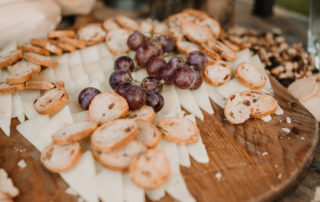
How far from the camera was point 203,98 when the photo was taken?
4.97 ft

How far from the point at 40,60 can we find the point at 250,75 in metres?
1.21

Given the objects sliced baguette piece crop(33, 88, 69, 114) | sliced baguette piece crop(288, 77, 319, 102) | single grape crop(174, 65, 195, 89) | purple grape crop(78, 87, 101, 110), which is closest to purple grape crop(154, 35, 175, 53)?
single grape crop(174, 65, 195, 89)

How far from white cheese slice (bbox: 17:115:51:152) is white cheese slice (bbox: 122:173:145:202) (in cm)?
42

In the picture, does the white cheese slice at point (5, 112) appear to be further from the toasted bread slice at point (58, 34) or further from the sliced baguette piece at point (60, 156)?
the toasted bread slice at point (58, 34)

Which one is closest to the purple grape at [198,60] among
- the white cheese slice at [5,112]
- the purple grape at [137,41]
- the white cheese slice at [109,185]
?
the purple grape at [137,41]

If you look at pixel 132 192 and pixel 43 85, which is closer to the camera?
pixel 132 192

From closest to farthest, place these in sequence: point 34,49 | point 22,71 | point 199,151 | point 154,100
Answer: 1. point 199,151
2. point 154,100
3. point 22,71
4. point 34,49

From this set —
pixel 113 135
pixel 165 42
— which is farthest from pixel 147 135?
pixel 165 42

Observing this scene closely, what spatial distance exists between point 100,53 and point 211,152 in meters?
0.98

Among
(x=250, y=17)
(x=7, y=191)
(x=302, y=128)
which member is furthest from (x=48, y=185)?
(x=250, y=17)

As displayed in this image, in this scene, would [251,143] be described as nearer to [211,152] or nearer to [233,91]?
[211,152]

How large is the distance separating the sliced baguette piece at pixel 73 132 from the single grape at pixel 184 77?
1.61ft

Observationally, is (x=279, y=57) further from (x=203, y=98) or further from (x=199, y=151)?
(x=199, y=151)

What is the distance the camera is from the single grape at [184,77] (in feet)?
A: 4.68
